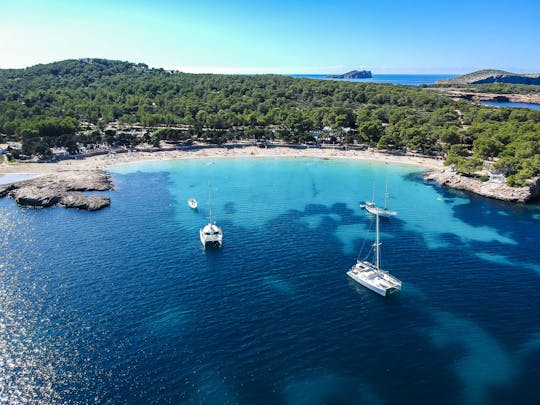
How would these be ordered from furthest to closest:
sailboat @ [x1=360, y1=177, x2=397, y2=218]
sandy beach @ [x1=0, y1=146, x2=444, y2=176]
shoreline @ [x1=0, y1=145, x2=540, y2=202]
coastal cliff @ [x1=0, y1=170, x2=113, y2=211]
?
sandy beach @ [x1=0, y1=146, x2=444, y2=176]
shoreline @ [x1=0, y1=145, x2=540, y2=202]
coastal cliff @ [x1=0, y1=170, x2=113, y2=211]
sailboat @ [x1=360, y1=177, x2=397, y2=218]

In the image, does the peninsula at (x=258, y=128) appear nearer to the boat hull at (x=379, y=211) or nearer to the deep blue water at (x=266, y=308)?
the deep blue water at (x=266, y=308)

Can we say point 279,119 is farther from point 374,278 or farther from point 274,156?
point 374,278

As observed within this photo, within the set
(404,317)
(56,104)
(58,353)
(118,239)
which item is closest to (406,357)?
(404,317)

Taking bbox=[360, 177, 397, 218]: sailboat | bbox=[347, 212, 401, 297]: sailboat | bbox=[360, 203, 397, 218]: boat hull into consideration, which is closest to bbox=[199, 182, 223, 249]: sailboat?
bbox=[347, 212, 401, 297]: sailboat

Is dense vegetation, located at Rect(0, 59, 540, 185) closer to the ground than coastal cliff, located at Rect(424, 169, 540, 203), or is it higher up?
higher up

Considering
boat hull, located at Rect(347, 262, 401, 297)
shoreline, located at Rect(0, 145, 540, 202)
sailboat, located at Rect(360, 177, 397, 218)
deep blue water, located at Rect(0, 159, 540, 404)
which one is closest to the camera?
deep blue water, located at Rect(0, 159, 540, 404)

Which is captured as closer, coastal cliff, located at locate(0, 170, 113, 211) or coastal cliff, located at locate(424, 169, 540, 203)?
coastal cliff, located at locate(0, 170, 113, 211)

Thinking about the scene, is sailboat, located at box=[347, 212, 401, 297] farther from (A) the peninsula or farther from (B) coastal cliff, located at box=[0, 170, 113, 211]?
(B) coastal cliff, located at box=[0, 170, 113, 211]

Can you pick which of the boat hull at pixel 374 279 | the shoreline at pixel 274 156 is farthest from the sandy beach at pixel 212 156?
the boat hull at pixel 374 279
